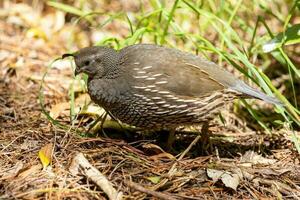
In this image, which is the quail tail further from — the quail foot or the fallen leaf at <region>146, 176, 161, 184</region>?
the fallen leaf at <region>146, 176, 161, 184</region>

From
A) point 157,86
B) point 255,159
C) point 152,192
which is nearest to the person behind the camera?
point 152,192

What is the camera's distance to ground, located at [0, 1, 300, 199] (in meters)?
3.49

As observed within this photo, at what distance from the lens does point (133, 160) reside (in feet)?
12.6

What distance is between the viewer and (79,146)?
4012 mm

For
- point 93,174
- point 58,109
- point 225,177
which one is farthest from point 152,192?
point 58,109

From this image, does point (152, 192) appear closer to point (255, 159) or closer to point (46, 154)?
point (46, 154)

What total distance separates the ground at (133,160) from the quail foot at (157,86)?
0.25 m

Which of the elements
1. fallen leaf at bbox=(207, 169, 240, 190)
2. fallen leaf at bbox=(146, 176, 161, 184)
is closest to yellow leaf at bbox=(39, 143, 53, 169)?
fallen leaf at bbox=(146, 176, 161, 184)

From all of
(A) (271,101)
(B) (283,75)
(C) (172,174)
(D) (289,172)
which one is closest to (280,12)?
(B) (283,75)

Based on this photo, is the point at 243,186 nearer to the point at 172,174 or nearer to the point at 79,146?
the point at 172,174

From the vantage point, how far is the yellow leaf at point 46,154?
3.72 meters

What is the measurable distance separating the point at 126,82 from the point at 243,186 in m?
1.18

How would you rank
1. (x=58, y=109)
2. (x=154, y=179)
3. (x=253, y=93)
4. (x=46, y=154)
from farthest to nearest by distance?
(x=58, y=109)
(x=253, y=93)
(x=46, y=154)
(x=154, y=179)

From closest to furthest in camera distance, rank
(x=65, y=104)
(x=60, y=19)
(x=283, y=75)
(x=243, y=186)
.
Answer: 1. (x=243, y=186)
2. (x=65, y=104)
3. (x=283, y=75)
4. (x=60, y=19)
